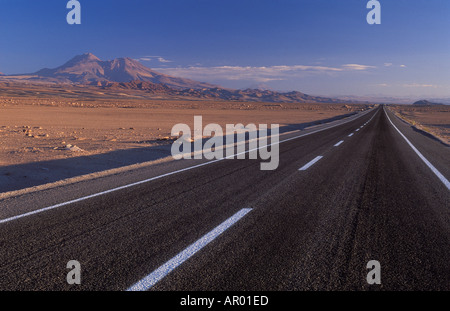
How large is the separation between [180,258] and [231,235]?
0.88 metres

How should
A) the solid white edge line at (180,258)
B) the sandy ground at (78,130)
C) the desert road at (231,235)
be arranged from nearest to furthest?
the solid white edge line at (180,258)
the desert road at (231,235)
the sandy ground at (78,130)

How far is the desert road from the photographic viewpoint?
3.12 m

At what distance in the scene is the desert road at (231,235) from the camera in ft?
10.2

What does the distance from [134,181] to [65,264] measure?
Answer: 154 inches

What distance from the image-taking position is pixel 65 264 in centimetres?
338

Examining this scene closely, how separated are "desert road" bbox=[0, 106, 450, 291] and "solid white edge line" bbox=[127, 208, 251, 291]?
0.04 ft

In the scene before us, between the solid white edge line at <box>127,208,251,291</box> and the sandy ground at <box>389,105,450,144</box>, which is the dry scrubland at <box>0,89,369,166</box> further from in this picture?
the sandy ground at <box>389,105,450,144</box>

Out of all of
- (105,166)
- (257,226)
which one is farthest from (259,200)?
(105,166)

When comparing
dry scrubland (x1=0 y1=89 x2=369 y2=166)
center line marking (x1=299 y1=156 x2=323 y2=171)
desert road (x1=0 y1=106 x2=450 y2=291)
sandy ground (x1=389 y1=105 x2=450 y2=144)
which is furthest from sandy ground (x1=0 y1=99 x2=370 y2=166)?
sandy ground (x1=389 y1=105 x2=450 y2=144)

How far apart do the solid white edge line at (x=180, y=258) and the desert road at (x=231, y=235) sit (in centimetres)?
1

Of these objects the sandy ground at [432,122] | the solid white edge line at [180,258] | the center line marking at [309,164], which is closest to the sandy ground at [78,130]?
the center line marking at [309,164]

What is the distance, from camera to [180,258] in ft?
11.5

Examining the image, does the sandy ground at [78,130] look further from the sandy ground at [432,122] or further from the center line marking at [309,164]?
the sandy ground at [432,122]
